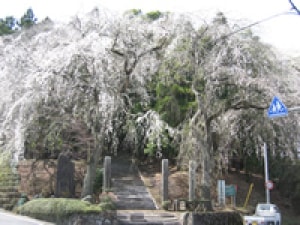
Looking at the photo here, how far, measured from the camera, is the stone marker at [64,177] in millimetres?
16141

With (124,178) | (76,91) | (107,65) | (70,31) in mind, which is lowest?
(124,178)

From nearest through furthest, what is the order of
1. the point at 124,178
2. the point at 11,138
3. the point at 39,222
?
1. the point at 39,222
2. the point at 11,138
3. the point at 124,178

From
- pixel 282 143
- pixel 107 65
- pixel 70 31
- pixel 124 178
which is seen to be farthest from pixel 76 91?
pixel 282 143

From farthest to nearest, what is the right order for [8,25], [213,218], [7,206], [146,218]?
1. [8,25]
2. [7,206]
3. [213,218]
4. [146,218]

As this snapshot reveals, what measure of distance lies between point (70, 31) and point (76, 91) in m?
2.69

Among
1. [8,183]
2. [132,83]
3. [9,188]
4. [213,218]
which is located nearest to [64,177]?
[9,188]

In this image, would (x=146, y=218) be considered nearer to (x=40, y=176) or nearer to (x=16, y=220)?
(x=16, y=220)

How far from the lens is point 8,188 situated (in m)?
17.3

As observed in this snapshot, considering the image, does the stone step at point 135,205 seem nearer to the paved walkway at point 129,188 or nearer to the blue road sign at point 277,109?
the paved walkway at point 129,188

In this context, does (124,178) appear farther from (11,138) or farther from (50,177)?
(11,138)

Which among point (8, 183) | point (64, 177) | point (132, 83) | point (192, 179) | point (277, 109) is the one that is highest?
point (132, 83)

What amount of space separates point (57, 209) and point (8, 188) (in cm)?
473

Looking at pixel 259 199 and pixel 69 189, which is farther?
pixel 259 199

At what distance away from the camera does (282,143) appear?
53.6ft
